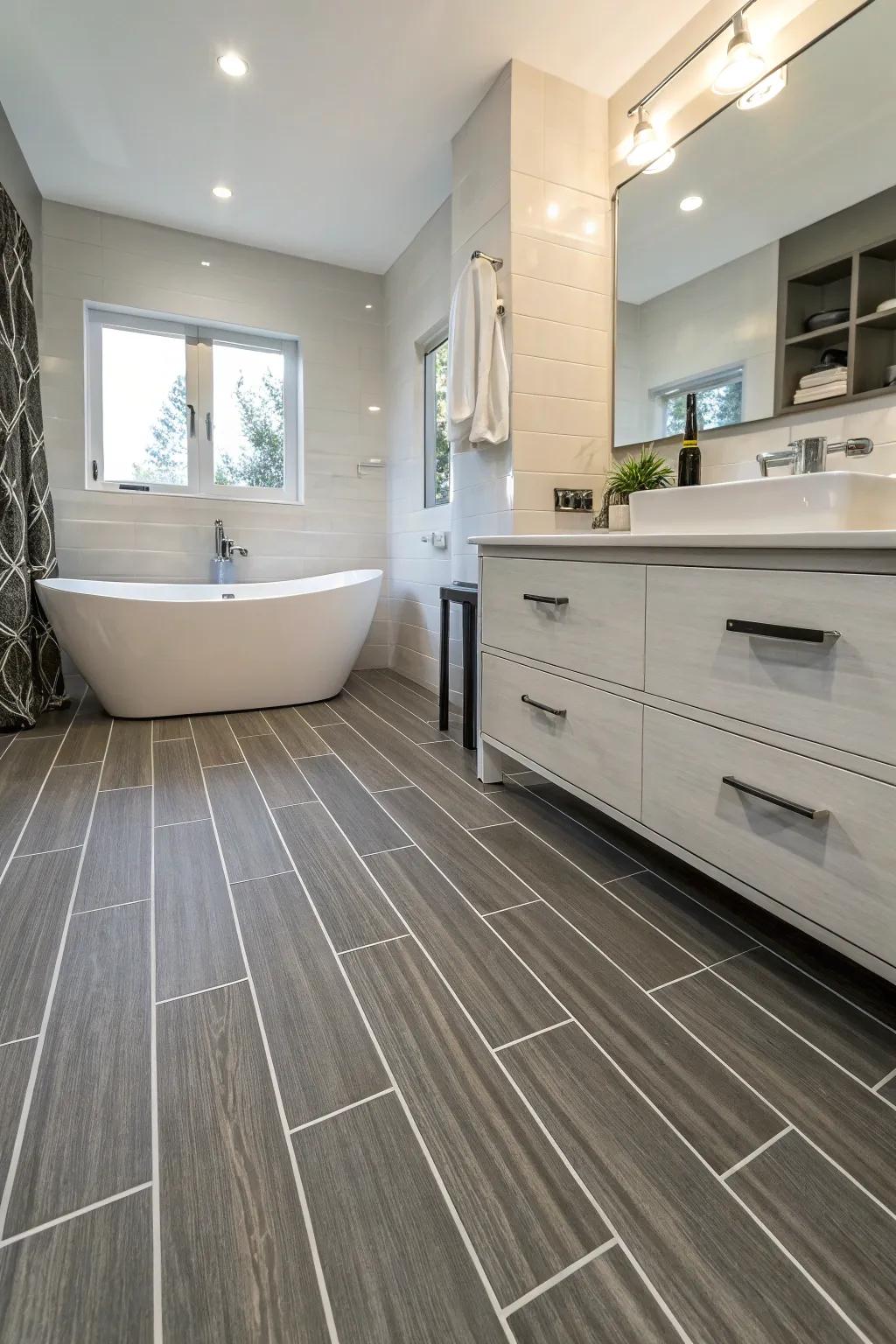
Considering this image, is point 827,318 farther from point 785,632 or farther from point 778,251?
point 785,632

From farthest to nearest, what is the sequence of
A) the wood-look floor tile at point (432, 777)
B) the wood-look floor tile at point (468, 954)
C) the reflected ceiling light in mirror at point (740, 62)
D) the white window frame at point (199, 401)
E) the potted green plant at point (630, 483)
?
the white window frame at point (199, 401)
the potted green plant at point (630, 483)
the wood-look floor tile at point (432, 777)
the reflected ceiling light in mirror at point (740, 62)
the wood-look floor tile at point (468, 954)

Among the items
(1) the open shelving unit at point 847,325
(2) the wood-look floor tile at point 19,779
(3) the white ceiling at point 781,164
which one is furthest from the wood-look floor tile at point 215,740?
(3) the white ceiling at point 781,164

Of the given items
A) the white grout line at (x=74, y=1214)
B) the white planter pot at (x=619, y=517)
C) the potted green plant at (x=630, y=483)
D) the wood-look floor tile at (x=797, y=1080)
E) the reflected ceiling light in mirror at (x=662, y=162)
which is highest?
the reflected ceiling light in mirror at (x=662, y=162)

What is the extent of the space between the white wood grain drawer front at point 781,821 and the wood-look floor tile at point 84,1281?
Answer: 968mm

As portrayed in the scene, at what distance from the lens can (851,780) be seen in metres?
0.91

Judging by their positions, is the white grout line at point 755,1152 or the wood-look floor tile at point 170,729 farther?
the wood-look floor tile at point 170,729

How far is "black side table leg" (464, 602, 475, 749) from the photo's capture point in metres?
2.42

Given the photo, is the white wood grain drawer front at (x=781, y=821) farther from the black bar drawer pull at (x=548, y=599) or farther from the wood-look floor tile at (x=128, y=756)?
the wood-look floor tile at (x=128, y=756)

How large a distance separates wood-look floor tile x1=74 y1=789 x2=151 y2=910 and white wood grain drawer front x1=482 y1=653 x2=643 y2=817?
3.27 ft

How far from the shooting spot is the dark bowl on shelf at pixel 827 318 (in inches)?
61.5

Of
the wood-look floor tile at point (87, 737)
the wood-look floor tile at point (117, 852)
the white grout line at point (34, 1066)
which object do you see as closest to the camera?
the white grout line at point (34, 1066)

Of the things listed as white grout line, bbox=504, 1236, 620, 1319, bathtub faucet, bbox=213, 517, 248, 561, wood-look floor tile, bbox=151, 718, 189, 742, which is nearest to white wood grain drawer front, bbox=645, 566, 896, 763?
white grout line, bbox=504, 1236, 620, 1319

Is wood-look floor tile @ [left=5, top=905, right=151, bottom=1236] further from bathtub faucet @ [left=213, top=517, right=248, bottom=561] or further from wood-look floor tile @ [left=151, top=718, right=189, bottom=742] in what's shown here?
bathtub faucet @ [left=213, top=517, right=248, bottom=561]

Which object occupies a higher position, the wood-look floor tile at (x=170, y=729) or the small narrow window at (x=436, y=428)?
the small narrow window at (x=436, y=428)
